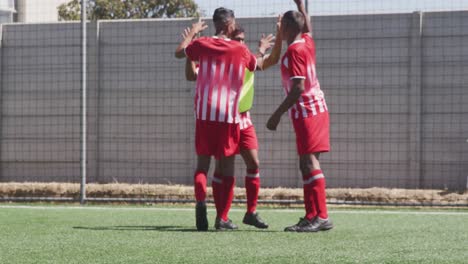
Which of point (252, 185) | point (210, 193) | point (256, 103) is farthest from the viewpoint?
point (256, 103)

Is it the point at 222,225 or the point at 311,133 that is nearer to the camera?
the point at 311,133

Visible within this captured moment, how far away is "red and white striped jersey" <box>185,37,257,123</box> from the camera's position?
7.32m

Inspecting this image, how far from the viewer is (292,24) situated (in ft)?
24.1

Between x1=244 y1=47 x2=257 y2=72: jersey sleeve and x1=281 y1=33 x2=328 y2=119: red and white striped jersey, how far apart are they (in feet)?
0.94

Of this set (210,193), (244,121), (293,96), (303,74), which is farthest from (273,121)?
(210,193)

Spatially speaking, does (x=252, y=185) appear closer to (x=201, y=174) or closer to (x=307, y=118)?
(x=201, y=174)

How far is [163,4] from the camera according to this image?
48.5 metres

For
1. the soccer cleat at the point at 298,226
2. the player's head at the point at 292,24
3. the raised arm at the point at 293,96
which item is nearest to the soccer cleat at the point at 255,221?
the soccer cleat at the point at 298,226

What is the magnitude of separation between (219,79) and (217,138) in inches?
17.5

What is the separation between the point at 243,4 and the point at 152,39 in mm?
2550

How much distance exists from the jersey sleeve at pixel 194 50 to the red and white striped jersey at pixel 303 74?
0.64 m

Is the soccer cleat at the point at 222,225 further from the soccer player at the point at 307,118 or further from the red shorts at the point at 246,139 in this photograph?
the red shorts at the point at 246,139

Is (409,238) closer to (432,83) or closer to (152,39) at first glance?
(432,83)

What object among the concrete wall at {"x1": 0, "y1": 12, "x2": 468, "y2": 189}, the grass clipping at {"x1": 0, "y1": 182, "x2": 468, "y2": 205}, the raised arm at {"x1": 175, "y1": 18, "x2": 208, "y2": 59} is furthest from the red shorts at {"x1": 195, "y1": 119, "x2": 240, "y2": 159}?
the concrete wall at {"x1": 0, "y1": 12, "x2": 468, "y2": 189}
